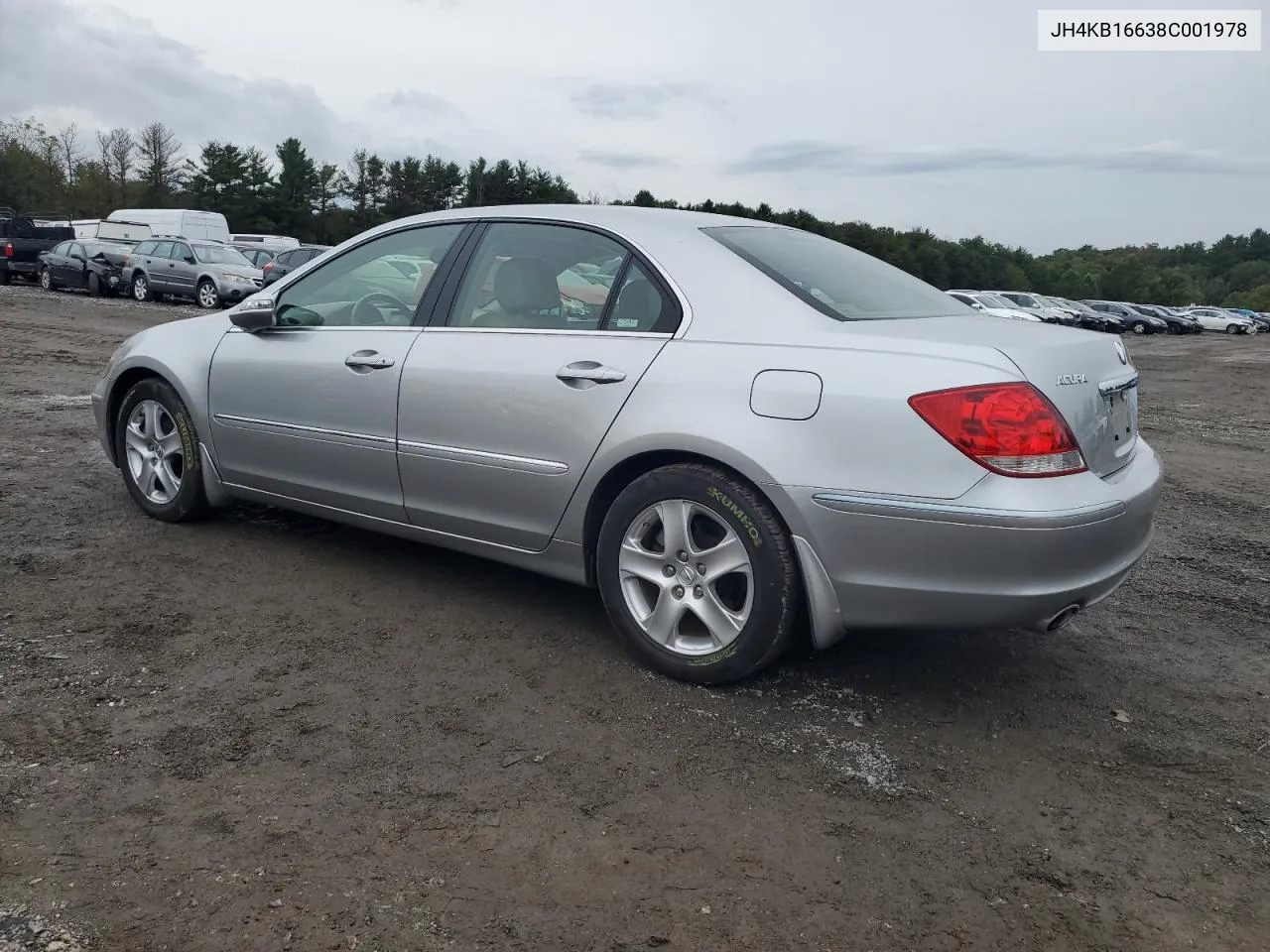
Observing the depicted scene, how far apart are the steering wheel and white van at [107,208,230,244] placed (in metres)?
Result: 29.5

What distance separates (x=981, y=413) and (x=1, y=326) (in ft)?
53.4

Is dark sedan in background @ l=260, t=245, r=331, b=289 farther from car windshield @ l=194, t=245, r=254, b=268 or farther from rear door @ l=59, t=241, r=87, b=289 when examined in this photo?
rear door @ l=59, t=241, r=87, b=289

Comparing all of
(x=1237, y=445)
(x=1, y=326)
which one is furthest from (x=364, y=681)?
(x=1, y=326)

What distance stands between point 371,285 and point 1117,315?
5445cm

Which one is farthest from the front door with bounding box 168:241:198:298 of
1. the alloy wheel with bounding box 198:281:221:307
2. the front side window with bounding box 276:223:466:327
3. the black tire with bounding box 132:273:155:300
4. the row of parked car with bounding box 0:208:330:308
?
the front side window with bounding box 276:223:466:327

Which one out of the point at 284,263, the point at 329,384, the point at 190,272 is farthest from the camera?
the point at 284,263

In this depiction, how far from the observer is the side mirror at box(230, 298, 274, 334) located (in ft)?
15.0

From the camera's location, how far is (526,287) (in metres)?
3.96

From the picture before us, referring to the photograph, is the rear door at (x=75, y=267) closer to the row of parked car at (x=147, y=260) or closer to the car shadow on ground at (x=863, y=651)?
the row of parked car at (x=147, y=260)

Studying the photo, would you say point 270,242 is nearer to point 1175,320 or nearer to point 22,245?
point 22,245

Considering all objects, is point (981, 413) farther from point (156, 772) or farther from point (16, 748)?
point (16, 748)

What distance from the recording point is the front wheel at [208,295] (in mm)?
22891

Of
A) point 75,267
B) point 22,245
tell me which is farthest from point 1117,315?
point 22,245

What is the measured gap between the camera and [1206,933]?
2.28 meters
